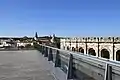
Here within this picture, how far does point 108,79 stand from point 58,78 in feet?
10.8

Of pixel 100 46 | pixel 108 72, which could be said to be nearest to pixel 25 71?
pixel 108 72

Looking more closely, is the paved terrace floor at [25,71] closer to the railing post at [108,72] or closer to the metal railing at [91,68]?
the metal railing at [91,68]

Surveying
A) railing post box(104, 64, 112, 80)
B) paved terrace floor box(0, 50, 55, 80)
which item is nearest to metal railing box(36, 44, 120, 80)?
railing post box(104, 64, 112, 80)

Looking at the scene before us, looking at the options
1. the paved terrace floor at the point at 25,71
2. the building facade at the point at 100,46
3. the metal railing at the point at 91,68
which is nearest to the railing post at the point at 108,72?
the metal railing at the point at 91,68

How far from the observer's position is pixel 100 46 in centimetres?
6122

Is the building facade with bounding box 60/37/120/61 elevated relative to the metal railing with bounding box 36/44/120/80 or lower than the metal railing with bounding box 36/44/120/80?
lower

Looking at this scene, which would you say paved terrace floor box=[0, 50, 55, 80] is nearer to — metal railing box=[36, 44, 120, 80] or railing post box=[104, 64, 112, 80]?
metal railing box=[36, 44, 120, 80]

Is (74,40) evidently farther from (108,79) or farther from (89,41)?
(108,79)

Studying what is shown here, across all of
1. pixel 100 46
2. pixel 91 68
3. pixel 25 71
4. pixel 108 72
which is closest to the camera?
pixel 108 72

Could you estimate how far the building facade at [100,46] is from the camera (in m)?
57.0

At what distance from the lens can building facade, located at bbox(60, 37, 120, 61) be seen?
5697 centimetres

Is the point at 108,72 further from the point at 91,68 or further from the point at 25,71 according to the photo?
the point at 25,71

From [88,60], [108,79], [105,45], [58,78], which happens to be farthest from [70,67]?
[105,45]

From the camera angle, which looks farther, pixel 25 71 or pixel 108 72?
pixel 25 71
